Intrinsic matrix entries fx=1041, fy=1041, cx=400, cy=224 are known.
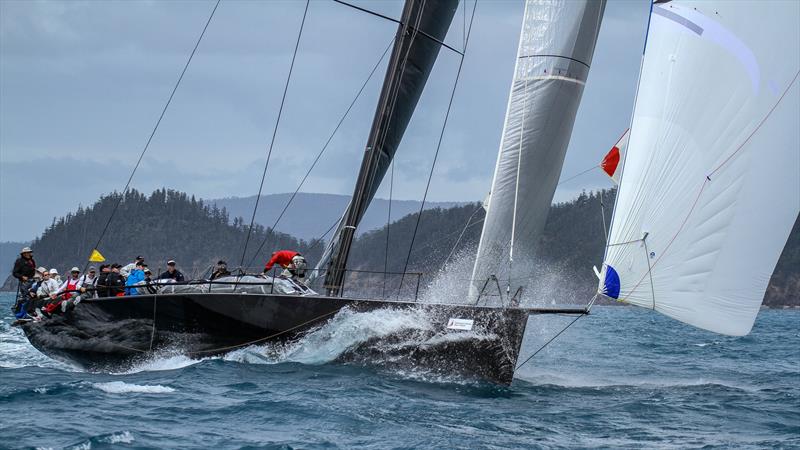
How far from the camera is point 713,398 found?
15.7 metres

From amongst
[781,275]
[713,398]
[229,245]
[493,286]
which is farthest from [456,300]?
[229,245]

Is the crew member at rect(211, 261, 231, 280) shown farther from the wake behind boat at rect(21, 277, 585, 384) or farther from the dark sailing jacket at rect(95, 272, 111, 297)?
the dark sailing jacket at rect(95, 272, 111, 297)

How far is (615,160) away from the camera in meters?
13.5

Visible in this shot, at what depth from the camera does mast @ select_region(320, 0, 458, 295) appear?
18.1 meters

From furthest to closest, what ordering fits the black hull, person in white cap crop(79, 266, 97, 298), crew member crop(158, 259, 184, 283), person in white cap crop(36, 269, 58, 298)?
person in white cap crop(36, 269, 58, 298), crew member crop(158, 259, 184, 283), person in white cap crop(79, 266, 97, 298), the black hull

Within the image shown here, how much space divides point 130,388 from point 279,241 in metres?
164

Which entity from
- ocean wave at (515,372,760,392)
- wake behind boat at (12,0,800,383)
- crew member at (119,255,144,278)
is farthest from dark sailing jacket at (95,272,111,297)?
ocean wave at (515,372,760,392)

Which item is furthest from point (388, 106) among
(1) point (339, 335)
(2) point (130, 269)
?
(2) point (130, 269)

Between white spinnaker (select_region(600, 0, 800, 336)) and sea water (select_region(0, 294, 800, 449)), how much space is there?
1763 mm

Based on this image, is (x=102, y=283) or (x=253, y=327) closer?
(x=253, y=327)

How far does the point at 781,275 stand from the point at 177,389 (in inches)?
5930

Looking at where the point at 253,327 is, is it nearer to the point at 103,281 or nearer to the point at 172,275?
the point at 172,275

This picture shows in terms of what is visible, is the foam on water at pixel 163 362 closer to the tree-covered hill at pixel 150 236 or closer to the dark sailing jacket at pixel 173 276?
the dark sailing jacket at pixel 173 276

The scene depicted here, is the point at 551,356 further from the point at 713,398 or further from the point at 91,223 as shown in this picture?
the point at 91,223
